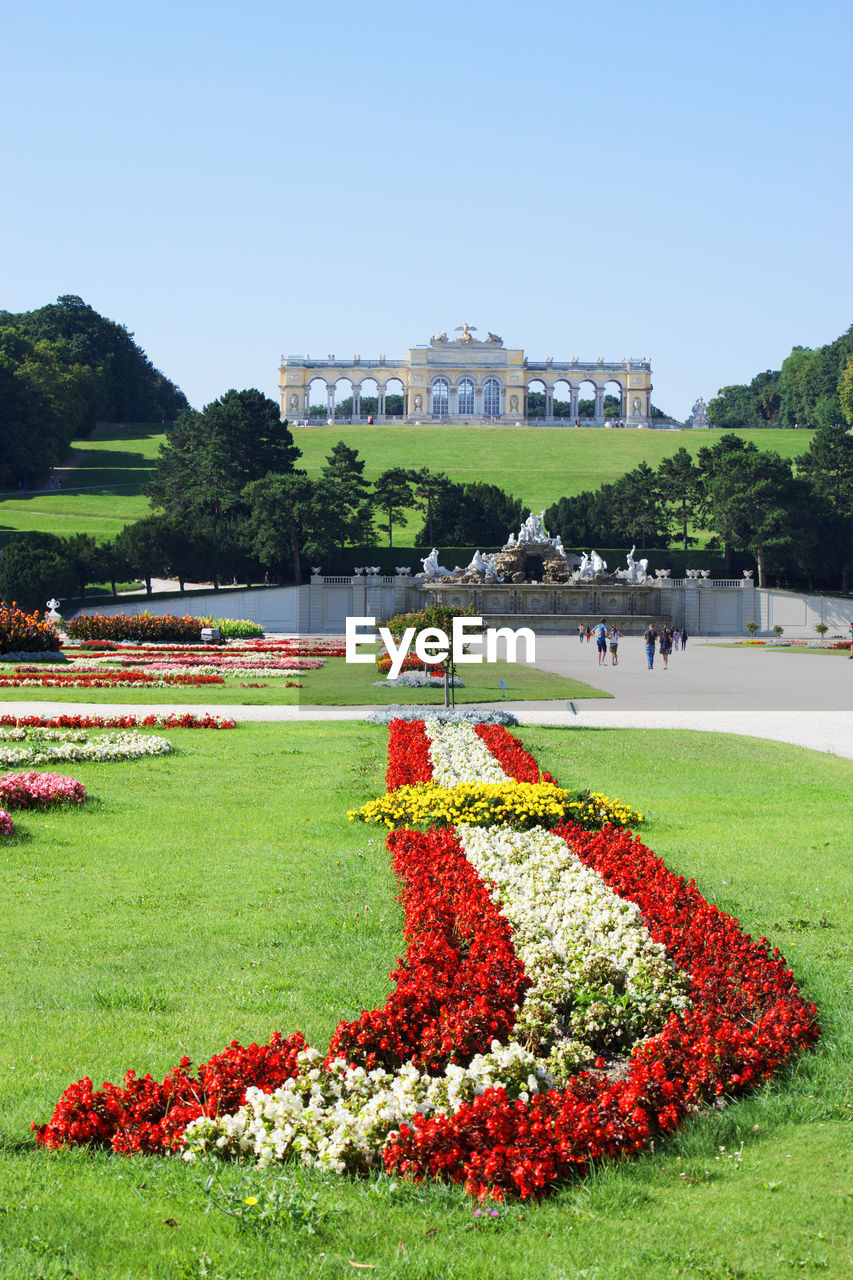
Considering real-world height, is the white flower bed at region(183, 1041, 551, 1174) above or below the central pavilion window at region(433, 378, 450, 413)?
below

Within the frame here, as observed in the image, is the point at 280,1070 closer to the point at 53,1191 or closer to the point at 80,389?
the point at 53,1191

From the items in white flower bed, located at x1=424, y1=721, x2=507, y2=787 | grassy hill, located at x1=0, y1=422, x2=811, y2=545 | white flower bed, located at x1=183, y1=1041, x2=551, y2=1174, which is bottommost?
white flower bed, located at x1=183, y1=1041, x2=551, y2=1174

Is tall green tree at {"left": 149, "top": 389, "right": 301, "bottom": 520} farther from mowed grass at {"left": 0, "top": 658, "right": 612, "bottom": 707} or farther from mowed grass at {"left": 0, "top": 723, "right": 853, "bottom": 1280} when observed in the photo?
mowed grass at {"left": 0, "top": 723, "right": 853, "bottom": 1280}

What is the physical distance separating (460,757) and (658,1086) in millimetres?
8428

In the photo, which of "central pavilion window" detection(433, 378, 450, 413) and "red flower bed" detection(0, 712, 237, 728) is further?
"central pavilion window" detection(433, 378, 450, 413)

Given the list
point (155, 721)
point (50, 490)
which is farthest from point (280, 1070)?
point (50, 490)

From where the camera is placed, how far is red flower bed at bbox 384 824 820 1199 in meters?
4.28

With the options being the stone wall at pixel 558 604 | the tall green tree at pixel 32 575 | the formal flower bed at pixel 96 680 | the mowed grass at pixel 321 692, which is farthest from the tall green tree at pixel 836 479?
the formal flower bed at pixel 96 680

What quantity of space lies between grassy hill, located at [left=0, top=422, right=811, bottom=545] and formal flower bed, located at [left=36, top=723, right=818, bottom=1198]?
61435mm

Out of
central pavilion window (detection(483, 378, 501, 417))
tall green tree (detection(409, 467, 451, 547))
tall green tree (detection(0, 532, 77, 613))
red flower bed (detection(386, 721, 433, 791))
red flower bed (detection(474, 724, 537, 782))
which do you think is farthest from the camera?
central pavilion window (detection(483, 378, 501, 417))

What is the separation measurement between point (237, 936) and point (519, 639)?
3976 centimetres

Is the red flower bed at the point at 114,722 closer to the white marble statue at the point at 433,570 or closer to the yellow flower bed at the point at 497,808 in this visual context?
the yellow flower bed at the point at 497,808

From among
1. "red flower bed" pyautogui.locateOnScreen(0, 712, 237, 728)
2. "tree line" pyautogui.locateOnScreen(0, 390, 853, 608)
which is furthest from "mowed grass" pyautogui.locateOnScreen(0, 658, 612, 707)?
"tree line" pyautogui.locateOnScreen(0, 390, 853, 608)

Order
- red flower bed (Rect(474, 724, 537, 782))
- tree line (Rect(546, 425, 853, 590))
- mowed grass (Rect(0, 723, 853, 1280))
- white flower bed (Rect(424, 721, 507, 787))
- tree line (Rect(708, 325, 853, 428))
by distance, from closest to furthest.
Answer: mowed grass (Rect(0, 723, 853, 1280)) < white flower bed (Rect(424, 721, 507, 787)) < red flower bed (Rect(474, 724, 537, 782)) < tree line (Rect(546, 425, 853, 590)) < tree line (Rect(708, 325, 853, 428))
